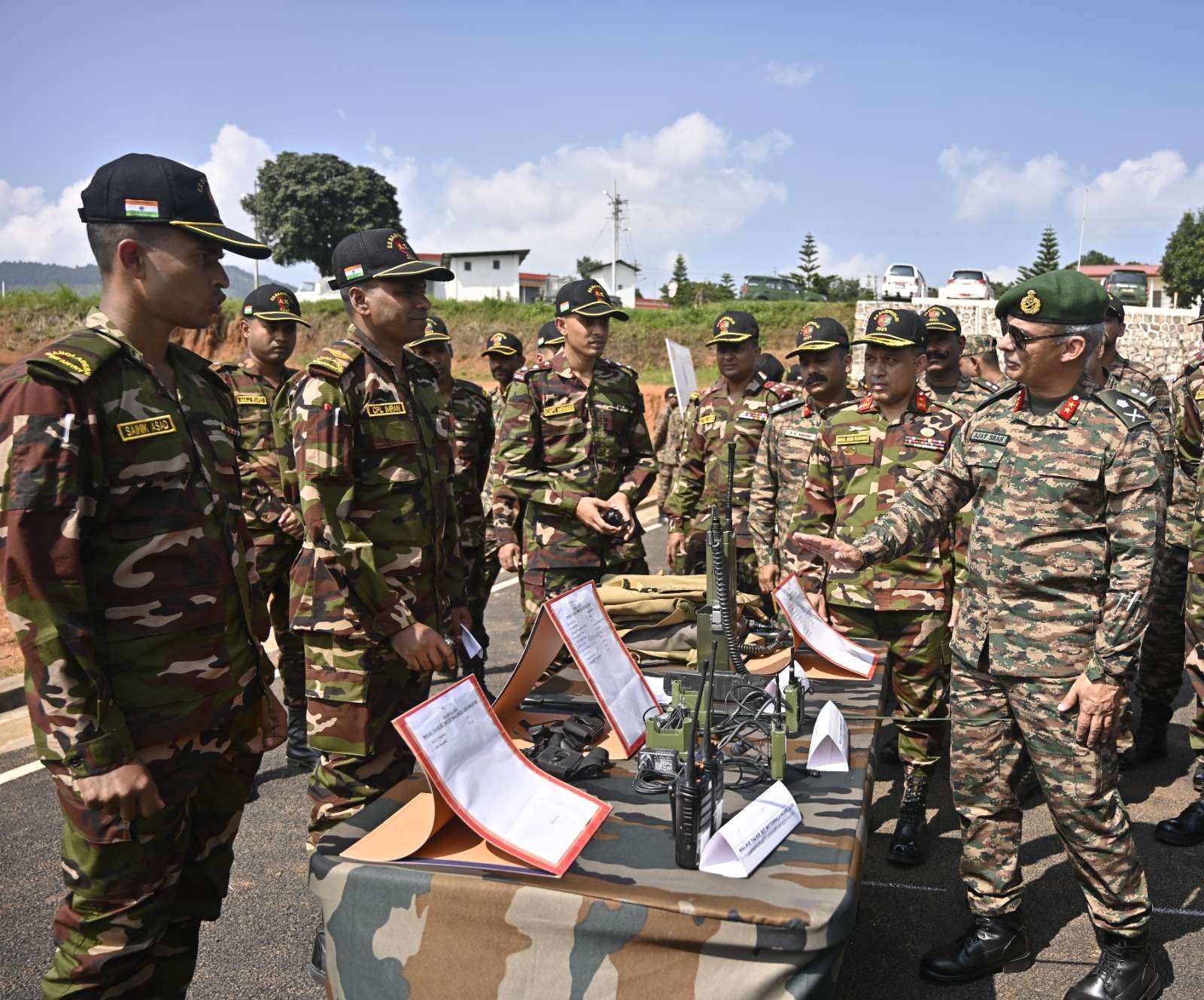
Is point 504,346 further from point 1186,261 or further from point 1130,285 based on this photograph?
point 1186,261

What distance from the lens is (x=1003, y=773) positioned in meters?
3.08

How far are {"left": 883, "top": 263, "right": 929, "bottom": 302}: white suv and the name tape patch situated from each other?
28.2 metres

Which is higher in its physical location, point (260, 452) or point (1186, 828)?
point (260, 452)

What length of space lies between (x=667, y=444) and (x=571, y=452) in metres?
5.92

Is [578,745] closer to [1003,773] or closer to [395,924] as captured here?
[395,924]

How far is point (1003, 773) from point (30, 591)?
279 centimetres

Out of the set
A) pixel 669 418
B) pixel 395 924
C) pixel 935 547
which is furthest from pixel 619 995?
pixel 669 418

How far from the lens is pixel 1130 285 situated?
27688 mm

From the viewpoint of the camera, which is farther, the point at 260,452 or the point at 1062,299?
the point at 260,452

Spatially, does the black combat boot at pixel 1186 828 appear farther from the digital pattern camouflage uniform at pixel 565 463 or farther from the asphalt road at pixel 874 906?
the digital pattern camouflage uniform at pixel 565 463

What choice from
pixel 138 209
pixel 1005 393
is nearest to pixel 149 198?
pixel 138 209

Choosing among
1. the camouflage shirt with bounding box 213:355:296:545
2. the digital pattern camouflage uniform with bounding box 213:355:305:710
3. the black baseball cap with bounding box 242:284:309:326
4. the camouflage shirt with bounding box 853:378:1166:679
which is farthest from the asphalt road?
the black baseball cap with bounding box 242:284:309:326

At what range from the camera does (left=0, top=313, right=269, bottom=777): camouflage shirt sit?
2.07 metres

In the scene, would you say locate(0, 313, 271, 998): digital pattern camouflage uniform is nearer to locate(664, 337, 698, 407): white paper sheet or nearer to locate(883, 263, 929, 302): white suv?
locate(664, 337, 698, 407): white paper sheet
